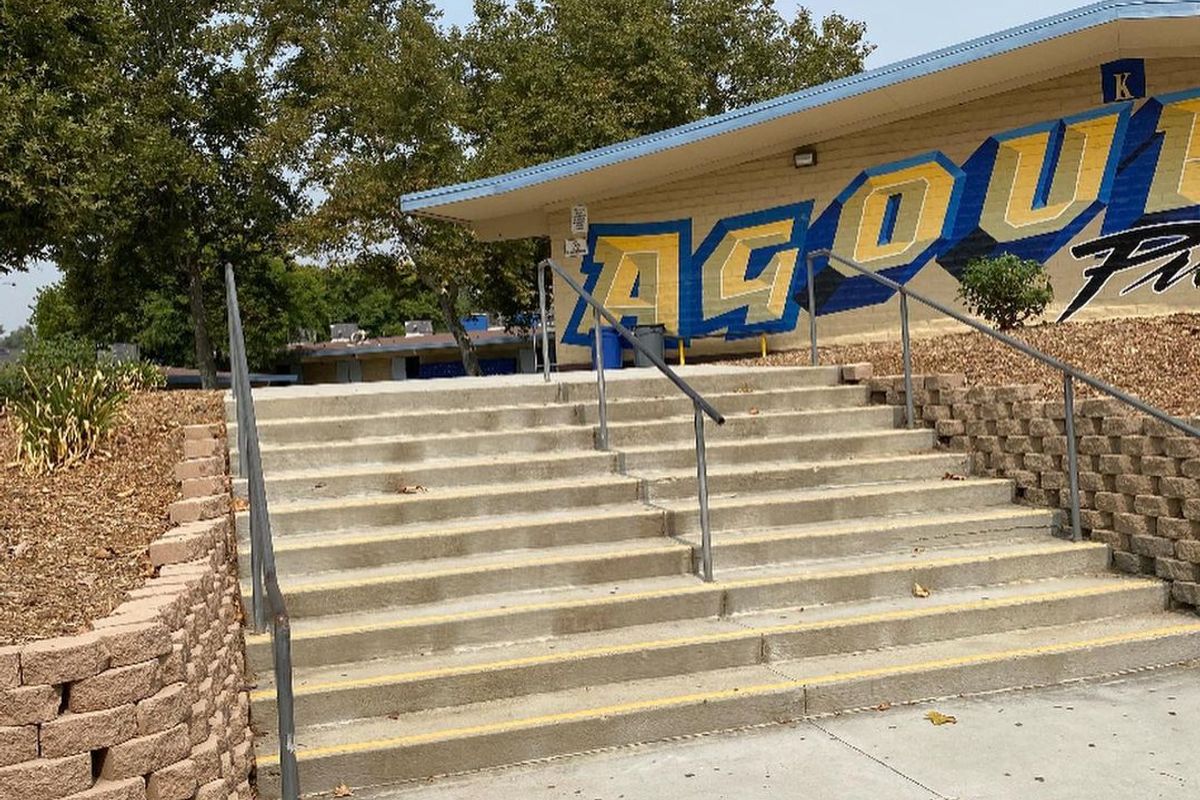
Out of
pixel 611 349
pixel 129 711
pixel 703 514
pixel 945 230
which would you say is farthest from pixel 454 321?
pixel 129 711

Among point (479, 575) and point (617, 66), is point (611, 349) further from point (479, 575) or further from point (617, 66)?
point (617, 66)

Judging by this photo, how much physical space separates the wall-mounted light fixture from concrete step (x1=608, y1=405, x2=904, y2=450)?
21.2 feet

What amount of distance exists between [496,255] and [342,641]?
→ 21.4 metres

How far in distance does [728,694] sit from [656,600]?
33.0 inches

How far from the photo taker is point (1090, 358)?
8.83 metres

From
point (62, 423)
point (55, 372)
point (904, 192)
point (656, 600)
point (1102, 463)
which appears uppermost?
point (904, 192)

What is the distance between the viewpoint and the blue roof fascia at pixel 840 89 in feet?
37.6

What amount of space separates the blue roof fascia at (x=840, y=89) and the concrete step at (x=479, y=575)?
7686 mm

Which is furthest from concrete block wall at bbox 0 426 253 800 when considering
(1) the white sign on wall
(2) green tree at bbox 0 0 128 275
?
(1) the white sign on wall

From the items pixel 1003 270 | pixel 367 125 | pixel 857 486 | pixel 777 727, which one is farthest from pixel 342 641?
pixel 367 125

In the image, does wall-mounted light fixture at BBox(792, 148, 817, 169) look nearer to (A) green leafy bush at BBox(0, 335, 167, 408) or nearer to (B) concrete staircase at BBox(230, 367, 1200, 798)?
(B) concrete staircase at BBox(230, 367, 1200, 798)

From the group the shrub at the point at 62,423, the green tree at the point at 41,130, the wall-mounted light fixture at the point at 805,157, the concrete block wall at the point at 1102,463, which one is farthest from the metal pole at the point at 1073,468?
the green tree at the point at 41,130

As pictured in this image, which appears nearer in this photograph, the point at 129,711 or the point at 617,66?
the point at 129,711

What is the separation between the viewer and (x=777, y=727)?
5043 mm
